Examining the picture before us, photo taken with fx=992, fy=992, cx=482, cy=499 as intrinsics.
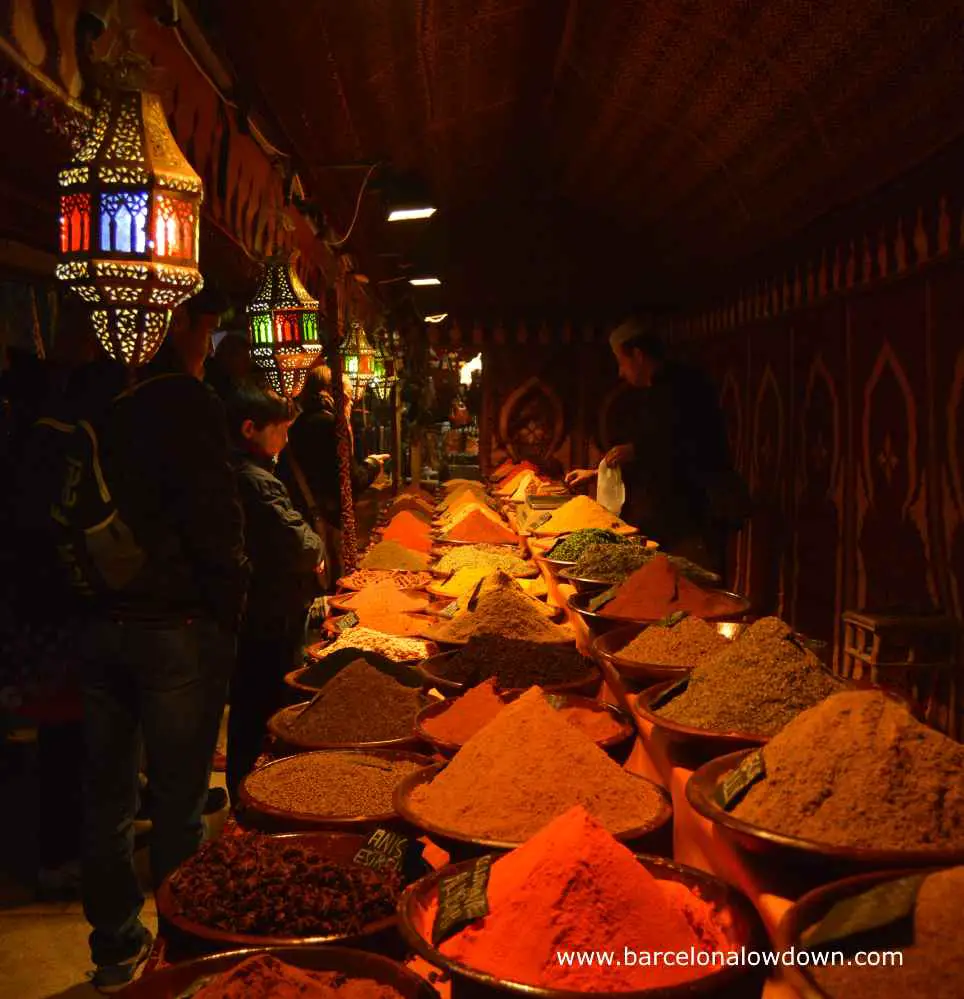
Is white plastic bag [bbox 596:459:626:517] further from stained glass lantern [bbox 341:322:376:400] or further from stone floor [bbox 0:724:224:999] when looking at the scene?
stone floor [bbox 0:724:224:999]

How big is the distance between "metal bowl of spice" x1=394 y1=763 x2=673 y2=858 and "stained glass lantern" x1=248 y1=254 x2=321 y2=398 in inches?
90.3

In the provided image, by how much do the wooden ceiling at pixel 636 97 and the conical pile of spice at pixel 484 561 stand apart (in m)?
1.73

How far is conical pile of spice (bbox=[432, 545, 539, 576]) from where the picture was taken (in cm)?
362

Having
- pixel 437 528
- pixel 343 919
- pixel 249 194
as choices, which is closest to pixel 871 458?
pixel 437 528

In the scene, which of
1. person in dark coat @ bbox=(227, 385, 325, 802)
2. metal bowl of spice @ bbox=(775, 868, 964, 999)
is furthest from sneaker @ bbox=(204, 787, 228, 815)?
metal bowl of spice @ bbox=(775, 868, 964, 999)

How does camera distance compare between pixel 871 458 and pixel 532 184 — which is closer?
pixel 871 458

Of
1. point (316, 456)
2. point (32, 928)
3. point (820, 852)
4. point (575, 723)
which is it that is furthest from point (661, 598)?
point (316, 456)

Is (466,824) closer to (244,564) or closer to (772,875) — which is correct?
(772,875)

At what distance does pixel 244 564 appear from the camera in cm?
236

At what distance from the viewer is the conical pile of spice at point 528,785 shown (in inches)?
49.8

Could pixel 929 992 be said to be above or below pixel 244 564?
below

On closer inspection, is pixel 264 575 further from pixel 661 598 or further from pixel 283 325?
pixel 661 598

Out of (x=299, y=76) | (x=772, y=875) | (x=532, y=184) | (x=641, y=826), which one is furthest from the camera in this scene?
(x=532, y=184)

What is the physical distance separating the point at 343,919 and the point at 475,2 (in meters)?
3.27
